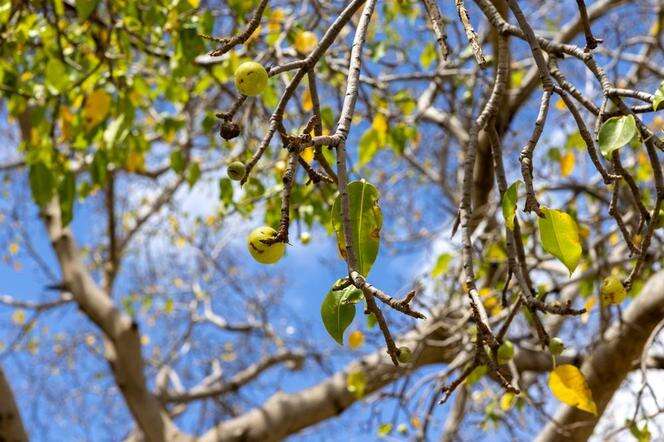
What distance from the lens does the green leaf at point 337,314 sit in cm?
74

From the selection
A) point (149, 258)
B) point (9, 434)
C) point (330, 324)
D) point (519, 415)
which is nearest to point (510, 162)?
point (519, 415)

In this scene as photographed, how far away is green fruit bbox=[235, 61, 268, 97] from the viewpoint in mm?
824

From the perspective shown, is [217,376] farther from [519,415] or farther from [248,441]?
[519,415]

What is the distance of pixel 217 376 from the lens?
593 centimetres

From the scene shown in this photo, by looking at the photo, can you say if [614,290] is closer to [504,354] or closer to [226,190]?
[504,354]

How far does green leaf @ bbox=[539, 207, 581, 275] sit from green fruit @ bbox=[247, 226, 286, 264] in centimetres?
30

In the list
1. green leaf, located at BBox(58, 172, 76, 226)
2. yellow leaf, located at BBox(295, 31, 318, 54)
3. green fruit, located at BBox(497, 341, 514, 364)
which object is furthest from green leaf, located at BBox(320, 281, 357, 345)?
yellow leaf, located at BBox(295, 31, 318, 54)

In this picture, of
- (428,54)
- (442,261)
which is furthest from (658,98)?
(428,54)

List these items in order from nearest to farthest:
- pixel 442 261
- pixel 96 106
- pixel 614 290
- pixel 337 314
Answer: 1. pixel 337 314
2. pixel 614 290
3. pixel 96 106
4. pixel 442 261

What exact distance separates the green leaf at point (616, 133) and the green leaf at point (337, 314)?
34 centimetres

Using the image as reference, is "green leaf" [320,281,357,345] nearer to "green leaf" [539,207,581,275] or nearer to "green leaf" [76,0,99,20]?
"green leaf" [539,207,581,275]

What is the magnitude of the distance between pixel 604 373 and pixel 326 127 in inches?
47.5

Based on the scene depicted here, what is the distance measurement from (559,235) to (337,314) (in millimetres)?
275

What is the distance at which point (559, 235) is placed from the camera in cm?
78
